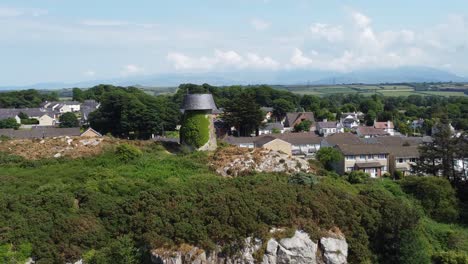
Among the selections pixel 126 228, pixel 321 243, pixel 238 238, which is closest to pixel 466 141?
pixel 321 243

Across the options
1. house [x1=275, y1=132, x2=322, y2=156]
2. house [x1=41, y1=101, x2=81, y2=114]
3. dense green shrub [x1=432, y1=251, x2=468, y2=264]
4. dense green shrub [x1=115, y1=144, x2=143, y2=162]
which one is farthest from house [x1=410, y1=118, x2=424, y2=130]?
house [x1=41, y1=101, x2=81, y2=114]

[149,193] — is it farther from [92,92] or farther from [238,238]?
[92,92]

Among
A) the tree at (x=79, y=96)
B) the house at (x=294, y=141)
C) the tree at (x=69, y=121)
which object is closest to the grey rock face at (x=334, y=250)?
the house at (x=294, y=141)

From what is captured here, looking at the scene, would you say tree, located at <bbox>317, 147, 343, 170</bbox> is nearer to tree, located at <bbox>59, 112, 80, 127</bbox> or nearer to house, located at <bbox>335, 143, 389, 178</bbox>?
house, located at <bbox>335, 143, 389, 178</bbox>

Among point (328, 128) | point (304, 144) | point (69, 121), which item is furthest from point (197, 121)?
point (69, 121)

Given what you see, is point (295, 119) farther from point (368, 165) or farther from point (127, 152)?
point (127, 152)

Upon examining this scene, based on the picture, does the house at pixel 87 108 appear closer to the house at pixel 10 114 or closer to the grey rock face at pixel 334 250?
the house at pixel 10 114

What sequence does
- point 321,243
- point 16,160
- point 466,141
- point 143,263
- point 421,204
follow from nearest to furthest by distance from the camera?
point 143,263 < point 321,243 < point 16,160 < point 421,204 < point 466,141
